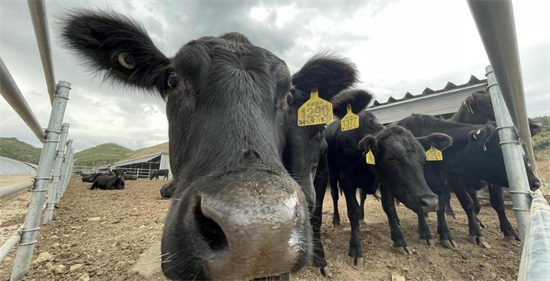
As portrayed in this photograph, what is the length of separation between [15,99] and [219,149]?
1303 mm

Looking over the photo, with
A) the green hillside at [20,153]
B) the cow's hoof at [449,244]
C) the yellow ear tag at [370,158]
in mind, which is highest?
the green hillside at [20,153]

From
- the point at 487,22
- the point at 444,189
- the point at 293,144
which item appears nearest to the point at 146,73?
the point at 293,144

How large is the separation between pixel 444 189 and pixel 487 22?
6.35 metres

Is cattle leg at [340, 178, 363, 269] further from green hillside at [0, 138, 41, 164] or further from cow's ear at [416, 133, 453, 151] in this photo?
green hillside at [0, 138, 41, 164]

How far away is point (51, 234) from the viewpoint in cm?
362

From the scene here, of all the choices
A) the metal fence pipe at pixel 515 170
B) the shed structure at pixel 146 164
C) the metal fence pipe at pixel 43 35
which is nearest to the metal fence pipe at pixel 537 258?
the metal fence pipe at pixel 515 170

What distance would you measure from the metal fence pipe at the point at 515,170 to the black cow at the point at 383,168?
4.00 feet

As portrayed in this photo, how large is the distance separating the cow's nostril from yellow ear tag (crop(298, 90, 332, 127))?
235 cm

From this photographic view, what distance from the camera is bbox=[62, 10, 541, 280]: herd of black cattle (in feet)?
3.06

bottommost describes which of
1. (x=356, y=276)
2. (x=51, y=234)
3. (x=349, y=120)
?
(x=356, y=276)

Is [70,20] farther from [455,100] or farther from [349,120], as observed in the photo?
[455,100]

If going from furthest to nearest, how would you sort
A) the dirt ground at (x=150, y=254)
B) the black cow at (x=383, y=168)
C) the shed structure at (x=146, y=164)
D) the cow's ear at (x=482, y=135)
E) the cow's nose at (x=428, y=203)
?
the shed structure at (x=146, y=164)
the cow's ear at (x=482, y=135)
the black cow at (x=383, y=168)
the cow's nose at (x=428, y=203)
the dirt ground at (x=150, y=254)

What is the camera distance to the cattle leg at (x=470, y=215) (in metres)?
4.70

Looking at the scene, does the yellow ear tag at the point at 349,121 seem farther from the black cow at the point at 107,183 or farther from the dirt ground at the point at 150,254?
the black cow at the point at 107,183
